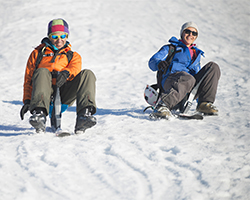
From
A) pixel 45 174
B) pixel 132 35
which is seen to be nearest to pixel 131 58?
pixel 132 35

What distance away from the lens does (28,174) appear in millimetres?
2398

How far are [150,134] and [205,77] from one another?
1407 millimetres

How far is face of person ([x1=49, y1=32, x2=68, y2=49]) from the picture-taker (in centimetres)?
363

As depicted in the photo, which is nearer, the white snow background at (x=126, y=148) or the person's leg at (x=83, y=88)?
the white snow background at (x=126, y=148)

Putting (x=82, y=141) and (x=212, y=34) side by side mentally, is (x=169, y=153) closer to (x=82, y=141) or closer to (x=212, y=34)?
(x=82, y=141)

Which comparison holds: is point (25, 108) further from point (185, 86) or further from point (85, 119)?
point (185, 86)

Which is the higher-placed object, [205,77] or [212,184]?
[205,77]

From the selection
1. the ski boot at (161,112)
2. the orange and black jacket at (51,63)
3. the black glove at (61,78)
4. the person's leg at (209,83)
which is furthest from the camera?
the person's leg at (209,83)

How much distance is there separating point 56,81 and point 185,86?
1785mm

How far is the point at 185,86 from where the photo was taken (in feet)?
13.3

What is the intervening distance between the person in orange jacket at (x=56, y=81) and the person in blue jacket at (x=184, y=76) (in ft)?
3.73

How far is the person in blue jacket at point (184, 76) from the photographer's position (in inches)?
157

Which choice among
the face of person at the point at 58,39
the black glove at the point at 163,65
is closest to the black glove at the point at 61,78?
the face of person at the point at 58,39

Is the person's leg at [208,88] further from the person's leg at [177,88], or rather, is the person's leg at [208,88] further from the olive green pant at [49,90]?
the olive green pant at [49,90]
